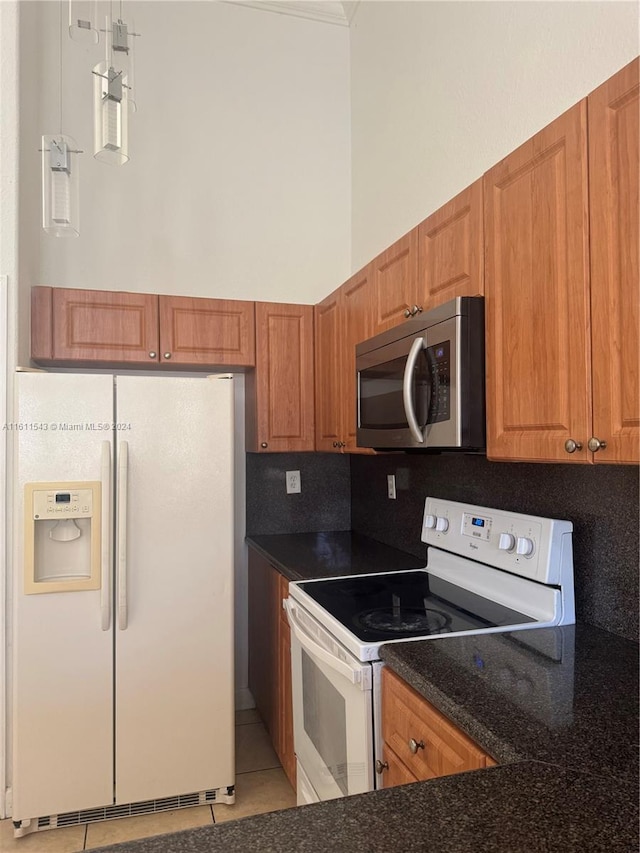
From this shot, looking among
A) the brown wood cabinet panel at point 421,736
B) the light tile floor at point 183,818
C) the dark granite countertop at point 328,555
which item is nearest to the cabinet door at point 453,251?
the brown wood cabinet panel at point 421,736

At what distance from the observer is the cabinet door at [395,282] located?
6.42 feet

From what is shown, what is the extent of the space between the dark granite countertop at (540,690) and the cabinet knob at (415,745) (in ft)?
0.37

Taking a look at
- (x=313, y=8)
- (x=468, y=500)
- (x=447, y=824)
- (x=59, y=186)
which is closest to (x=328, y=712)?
(x=468, y=500)

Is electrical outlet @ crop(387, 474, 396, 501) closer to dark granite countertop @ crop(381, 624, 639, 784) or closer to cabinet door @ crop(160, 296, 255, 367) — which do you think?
cabinet door @ crop(160, 296, 255, 367)

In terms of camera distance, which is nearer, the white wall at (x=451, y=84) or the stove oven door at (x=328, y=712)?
the stove oven door at (x=328, y=712)

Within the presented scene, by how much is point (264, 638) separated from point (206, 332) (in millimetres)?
1455

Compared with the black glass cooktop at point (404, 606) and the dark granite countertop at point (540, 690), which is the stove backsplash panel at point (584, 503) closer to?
the dark granite countertop at point (540, 690)

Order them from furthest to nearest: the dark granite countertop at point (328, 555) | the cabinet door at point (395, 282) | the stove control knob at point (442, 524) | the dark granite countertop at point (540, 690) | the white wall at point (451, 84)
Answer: the dark granite countertop at point (328, 555), the stove control knob at point (442, 524), the cabinet door at point (395, 282), the white wall at point (451, 84), the dark granite countertop at point (540, 690)

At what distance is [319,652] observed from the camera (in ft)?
5.80

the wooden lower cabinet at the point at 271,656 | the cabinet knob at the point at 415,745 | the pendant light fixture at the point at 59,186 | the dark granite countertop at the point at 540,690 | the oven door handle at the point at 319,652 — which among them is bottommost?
the wooden lower cabinet at the point at 271,656

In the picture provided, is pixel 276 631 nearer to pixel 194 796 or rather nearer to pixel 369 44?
pixel 194 796

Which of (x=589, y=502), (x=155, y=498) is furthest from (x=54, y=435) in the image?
(x=589, y=502)

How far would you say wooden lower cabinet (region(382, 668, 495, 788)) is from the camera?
117 centimetres

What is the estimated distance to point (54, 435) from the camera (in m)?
2.30
